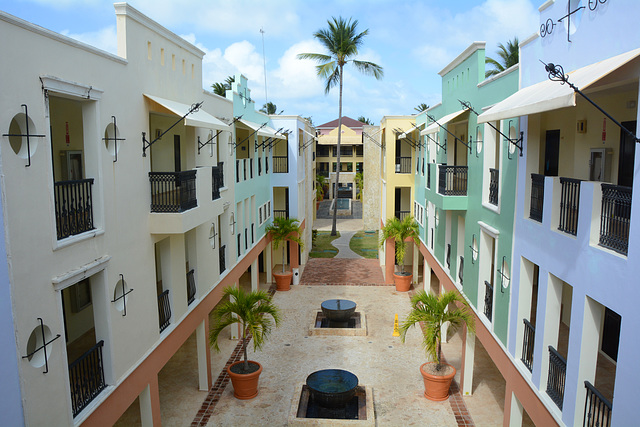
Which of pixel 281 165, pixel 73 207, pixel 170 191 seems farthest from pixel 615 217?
pixel 281 165

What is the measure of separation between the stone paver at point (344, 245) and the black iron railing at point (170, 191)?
23.4 meters

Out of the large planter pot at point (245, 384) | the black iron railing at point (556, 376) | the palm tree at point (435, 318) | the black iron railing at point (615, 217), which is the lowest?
the large planter pot at point (245, 384)

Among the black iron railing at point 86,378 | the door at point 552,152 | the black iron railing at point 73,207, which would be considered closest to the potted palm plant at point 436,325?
the door at point 552,152

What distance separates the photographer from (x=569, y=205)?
857 centimetres

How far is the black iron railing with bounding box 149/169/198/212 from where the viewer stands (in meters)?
11.3

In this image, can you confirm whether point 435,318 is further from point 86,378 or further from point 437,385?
point 86,378

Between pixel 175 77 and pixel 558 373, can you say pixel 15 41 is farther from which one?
pixel 558 373

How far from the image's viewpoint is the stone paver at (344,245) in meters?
34.9

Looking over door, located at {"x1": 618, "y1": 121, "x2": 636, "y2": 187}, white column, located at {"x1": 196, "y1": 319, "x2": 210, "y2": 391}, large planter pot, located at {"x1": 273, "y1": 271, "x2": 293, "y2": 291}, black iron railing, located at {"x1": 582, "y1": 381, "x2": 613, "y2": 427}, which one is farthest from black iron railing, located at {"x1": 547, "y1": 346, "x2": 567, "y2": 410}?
large planter pot, located at {"x1": 273, "y1": 271, "x2": 293, "y2": 291}

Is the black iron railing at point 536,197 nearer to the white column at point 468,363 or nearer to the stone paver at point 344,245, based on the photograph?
the white column at point 468,363

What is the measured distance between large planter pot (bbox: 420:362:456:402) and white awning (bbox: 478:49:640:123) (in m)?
8.38

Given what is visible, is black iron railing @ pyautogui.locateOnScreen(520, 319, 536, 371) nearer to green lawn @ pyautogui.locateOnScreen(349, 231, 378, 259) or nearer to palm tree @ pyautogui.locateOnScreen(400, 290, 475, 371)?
palm tree @ pyautogui.locateOnScreen(400, 290, 475, 371)

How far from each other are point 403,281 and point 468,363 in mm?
10989

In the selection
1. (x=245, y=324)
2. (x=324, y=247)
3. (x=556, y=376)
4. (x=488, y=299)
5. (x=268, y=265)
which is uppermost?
(x=488, y=299)
